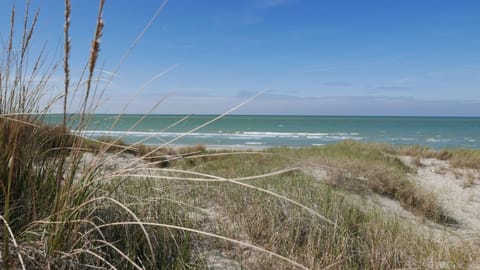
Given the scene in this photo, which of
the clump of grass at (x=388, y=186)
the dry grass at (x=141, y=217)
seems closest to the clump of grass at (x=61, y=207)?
the dry grass at (x=141, y=217)

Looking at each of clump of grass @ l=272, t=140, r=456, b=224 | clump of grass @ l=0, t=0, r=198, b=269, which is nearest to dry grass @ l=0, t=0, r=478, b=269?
clump of grass @ l=0, t=0, r=198, b=269

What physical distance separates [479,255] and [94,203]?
286 centimetres

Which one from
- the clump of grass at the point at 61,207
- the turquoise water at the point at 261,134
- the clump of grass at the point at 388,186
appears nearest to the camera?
the clump of grass at the point at 61,207

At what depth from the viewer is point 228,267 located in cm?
201

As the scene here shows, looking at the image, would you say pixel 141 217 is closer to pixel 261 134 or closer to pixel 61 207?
pixel 61 207

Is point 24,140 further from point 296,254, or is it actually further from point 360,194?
point 360,194

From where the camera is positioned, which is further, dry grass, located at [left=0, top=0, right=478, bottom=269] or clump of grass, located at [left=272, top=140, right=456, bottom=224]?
clump of grass, located at [left=272, top=140, right=456, bottom=224]

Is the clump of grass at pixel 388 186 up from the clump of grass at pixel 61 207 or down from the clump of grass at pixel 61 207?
down

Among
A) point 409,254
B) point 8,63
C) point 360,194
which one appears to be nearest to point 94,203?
point 8,63

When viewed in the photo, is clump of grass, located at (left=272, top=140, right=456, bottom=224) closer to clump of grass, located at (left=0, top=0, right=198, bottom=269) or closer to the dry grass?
the dry grass

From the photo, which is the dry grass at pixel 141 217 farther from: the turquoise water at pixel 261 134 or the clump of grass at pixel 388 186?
the clump of grass at pixel 388 186

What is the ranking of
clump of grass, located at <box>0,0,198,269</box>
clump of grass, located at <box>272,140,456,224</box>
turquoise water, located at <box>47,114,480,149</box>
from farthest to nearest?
clump of grass, located at <box>272,140,456,224</box>
turquoise water, located at <box>47,114,480,149</box>
clump of grass, located at <box>0,0,198,269</box>

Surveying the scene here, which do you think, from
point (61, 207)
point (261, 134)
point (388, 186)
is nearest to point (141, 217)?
point (61, 207)

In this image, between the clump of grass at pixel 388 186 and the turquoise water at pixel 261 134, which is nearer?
the turquoise water at pixel 261 134
